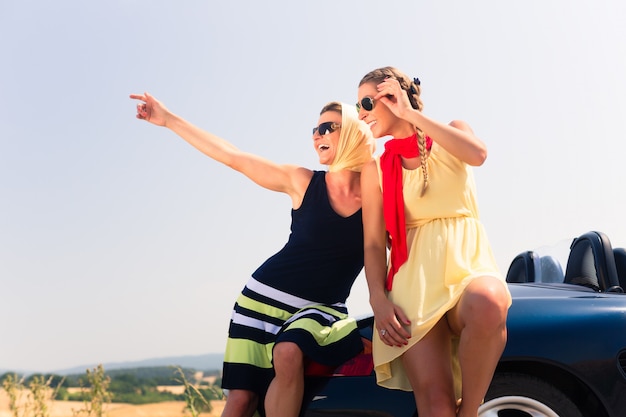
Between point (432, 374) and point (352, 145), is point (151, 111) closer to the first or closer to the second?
point (352, 145)

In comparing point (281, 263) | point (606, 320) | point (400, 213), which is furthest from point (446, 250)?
point (606, 320)

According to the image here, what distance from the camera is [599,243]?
13.6 ft

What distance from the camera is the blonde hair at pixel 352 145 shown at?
127 inches

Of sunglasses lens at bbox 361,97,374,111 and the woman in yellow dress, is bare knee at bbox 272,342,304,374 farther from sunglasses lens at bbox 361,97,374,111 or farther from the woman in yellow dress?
sunglasses lens at bbox 361,97,374,111

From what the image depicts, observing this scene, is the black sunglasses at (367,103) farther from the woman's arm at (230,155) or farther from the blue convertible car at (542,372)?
the blue convertible car at (542,372)

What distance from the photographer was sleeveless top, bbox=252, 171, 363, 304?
308cm

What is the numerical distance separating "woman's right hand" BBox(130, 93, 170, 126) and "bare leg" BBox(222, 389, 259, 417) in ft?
5.13

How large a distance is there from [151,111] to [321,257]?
137 centimetres

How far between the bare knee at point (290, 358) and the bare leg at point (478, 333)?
2.21 feet

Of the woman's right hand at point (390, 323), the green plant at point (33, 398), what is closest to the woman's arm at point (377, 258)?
the woman's right hand at point (390, 323)

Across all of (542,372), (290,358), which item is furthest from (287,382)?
(542,372)

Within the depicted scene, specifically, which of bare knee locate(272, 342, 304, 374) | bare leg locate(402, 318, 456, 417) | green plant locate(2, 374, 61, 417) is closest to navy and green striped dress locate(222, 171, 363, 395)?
bare knee locate(272, 342, 304, 374)

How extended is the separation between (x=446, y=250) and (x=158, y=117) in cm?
186

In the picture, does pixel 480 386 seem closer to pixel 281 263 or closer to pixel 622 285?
pixel 281 263
